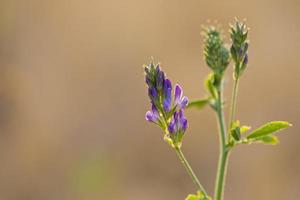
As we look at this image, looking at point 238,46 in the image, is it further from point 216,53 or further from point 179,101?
point 179,101

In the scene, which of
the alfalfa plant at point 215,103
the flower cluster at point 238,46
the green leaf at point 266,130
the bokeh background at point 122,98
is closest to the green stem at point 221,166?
the alfalfa plant at point 215,103

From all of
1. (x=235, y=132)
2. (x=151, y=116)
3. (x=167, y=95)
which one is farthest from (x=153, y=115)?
(x=235, y=132)

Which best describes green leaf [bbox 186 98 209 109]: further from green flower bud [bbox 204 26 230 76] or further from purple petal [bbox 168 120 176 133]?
purple petal [bbox 168 120 176 133]

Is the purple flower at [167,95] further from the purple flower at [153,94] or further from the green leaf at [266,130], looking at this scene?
the green leaf at [266,130]

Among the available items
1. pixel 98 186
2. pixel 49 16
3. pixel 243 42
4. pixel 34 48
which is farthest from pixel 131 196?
pixel 243 42

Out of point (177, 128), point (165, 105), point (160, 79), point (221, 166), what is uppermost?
point (160, 79)

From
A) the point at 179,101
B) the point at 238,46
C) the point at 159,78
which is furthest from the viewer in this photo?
the point at 238,46
